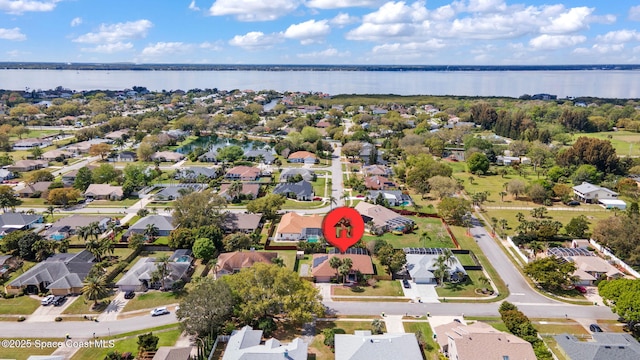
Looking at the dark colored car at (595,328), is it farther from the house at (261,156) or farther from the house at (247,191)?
the house at (261,156)

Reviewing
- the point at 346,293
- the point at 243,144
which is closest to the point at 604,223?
the point at 346,293

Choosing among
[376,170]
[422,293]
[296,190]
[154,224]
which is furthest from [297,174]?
[422,293]

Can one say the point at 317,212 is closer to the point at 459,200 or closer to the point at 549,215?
the point at 459,200

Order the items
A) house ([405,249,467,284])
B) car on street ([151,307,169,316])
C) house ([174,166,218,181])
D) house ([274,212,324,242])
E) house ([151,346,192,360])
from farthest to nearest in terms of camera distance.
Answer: house ([174,166,218,181])
house ([274,212,324,242])
house ([405,249,467,284])
car on street ([151,307,169,316])
house ([151,346,192,360])

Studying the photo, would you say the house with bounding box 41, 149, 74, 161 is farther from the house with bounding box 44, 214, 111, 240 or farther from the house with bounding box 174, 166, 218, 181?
the house with bounding box 44, 214, 111, 240

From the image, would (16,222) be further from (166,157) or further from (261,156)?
(261,156)

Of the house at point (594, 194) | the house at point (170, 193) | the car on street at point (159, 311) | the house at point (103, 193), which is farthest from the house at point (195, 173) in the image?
the house at point (594, 194)

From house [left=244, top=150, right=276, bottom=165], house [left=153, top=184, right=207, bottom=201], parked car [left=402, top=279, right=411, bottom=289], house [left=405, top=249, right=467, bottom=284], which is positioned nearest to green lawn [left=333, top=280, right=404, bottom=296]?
parked car [left=402, top=279, right=411, bottom=289]
